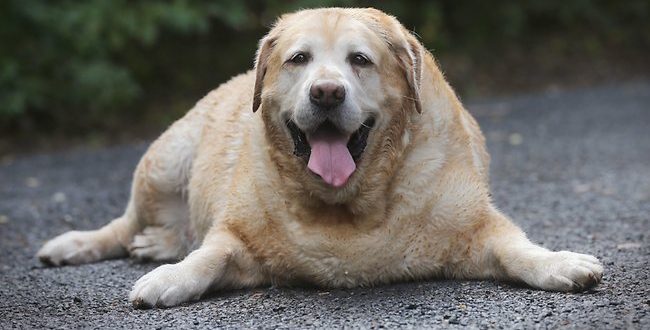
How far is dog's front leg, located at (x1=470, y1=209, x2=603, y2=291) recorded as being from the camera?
4.10 m

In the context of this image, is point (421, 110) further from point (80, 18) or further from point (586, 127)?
point (80, 18)

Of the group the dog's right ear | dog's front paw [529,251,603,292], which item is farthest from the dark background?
dog's front paw [529,251,603,292]

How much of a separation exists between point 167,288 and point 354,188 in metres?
0.93

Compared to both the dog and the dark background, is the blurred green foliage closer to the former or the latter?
the dark background

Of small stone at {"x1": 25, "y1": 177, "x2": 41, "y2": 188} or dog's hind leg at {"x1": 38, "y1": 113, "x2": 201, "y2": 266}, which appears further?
small stone at {"x1": 25, "y1": 177, "x2": 41, "y2": 188}

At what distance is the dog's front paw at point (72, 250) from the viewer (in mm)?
5742

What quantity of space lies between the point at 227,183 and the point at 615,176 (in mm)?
4223

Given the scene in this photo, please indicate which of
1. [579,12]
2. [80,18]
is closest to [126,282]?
[80,18]

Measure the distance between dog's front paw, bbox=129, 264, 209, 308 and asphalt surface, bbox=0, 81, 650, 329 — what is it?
0.06 meters

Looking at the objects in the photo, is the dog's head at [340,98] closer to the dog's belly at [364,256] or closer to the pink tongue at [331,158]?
the pink tongue at [331,158]

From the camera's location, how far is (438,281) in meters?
4.52

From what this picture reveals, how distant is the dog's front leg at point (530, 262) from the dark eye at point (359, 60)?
90 centimetres

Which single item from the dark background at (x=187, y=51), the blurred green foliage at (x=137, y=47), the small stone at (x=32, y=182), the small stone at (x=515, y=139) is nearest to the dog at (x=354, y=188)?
the small stone at (x=32, y=182)

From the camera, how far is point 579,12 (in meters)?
16.4
